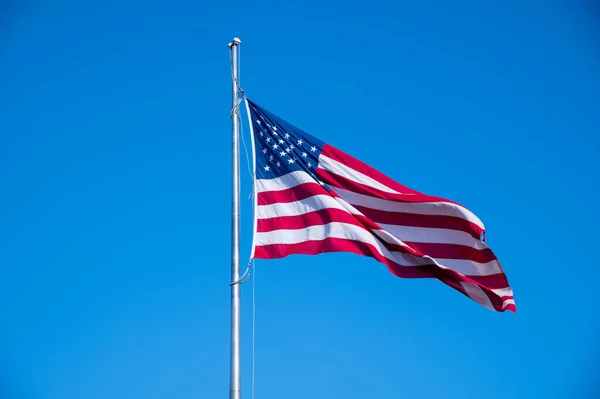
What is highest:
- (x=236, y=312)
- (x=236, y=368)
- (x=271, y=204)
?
(x=271, y=204)

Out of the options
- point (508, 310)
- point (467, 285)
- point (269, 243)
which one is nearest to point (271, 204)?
point (269, 243)

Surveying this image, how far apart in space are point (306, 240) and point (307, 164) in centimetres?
198

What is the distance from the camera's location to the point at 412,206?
1914 cm

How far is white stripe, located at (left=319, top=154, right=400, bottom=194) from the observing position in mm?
18641

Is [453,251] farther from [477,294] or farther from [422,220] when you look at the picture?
[477,294]

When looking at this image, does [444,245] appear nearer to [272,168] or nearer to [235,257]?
[272,168]

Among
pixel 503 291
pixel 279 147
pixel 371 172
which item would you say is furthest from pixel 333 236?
pixel 503 291

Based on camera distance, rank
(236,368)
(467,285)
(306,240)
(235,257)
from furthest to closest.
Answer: (467,285) < (306,240) < (235,257) < (236,368)

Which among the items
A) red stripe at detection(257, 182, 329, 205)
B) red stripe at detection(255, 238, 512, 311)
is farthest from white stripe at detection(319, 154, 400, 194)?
red stripe at detection(255, 238, 512, 311)

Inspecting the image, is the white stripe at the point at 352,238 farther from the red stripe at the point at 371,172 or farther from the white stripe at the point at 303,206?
the red stripe at the point at 371,172

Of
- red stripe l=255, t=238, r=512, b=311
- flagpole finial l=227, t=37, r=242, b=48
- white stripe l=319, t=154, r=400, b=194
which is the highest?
flagpole finial l=227, t=37, r=242, b=48

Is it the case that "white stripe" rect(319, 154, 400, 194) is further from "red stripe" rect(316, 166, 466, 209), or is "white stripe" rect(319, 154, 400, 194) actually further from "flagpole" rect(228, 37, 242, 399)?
"flagpole" rect(228, 37, 242, 399)

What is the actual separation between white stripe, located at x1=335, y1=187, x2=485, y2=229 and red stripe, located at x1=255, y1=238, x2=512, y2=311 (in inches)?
56.1

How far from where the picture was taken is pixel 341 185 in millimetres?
18844
